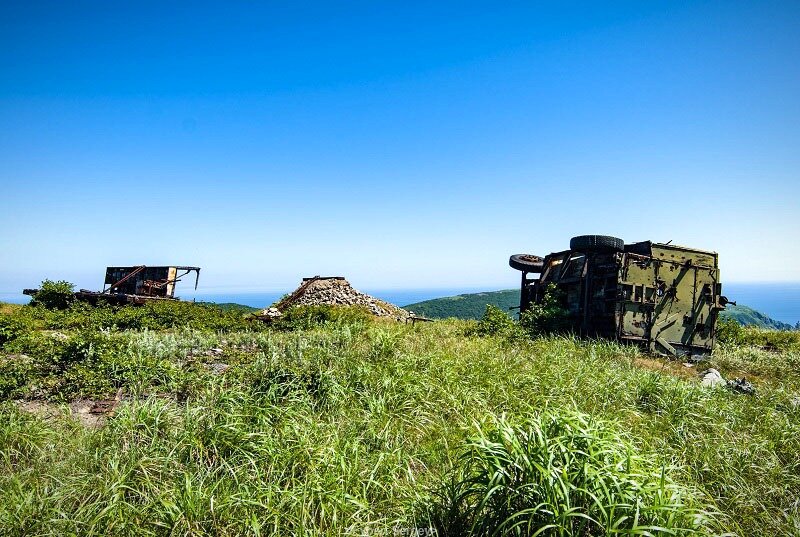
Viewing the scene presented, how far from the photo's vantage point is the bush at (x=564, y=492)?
285cm

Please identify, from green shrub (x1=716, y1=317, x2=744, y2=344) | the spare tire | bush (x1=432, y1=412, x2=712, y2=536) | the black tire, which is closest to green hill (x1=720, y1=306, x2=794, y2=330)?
green shrub (x1=716, y1=317, x2=744, y2=344)

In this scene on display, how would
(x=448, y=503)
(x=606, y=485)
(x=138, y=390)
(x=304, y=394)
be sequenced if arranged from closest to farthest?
1. (x=606, y=485)
2. (x=448, y=503)
3. (x=304, y=394)
4. (x=138, y=390)

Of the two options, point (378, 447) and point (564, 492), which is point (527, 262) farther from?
point (564, 492)

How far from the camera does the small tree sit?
54.5 feet

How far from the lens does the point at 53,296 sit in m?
16.7

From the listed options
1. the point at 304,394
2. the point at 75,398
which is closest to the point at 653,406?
the point at 304,394

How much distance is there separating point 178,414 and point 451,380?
3951mm

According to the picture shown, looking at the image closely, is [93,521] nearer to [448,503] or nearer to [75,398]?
[448,503]

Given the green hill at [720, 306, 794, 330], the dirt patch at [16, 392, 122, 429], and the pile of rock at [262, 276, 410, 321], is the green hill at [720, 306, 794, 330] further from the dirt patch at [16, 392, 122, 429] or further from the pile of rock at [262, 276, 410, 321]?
the dirt patch at [16, 392, 122, 429]

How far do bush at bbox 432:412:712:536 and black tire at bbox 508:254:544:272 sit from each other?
14.1 m

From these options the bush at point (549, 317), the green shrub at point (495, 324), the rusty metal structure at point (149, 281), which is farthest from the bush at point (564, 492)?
the rusty metal structure at point (149, 281)

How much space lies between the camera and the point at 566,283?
14.7m

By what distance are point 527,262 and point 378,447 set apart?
13.7 meters

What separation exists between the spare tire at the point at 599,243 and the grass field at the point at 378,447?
17.6 ft
